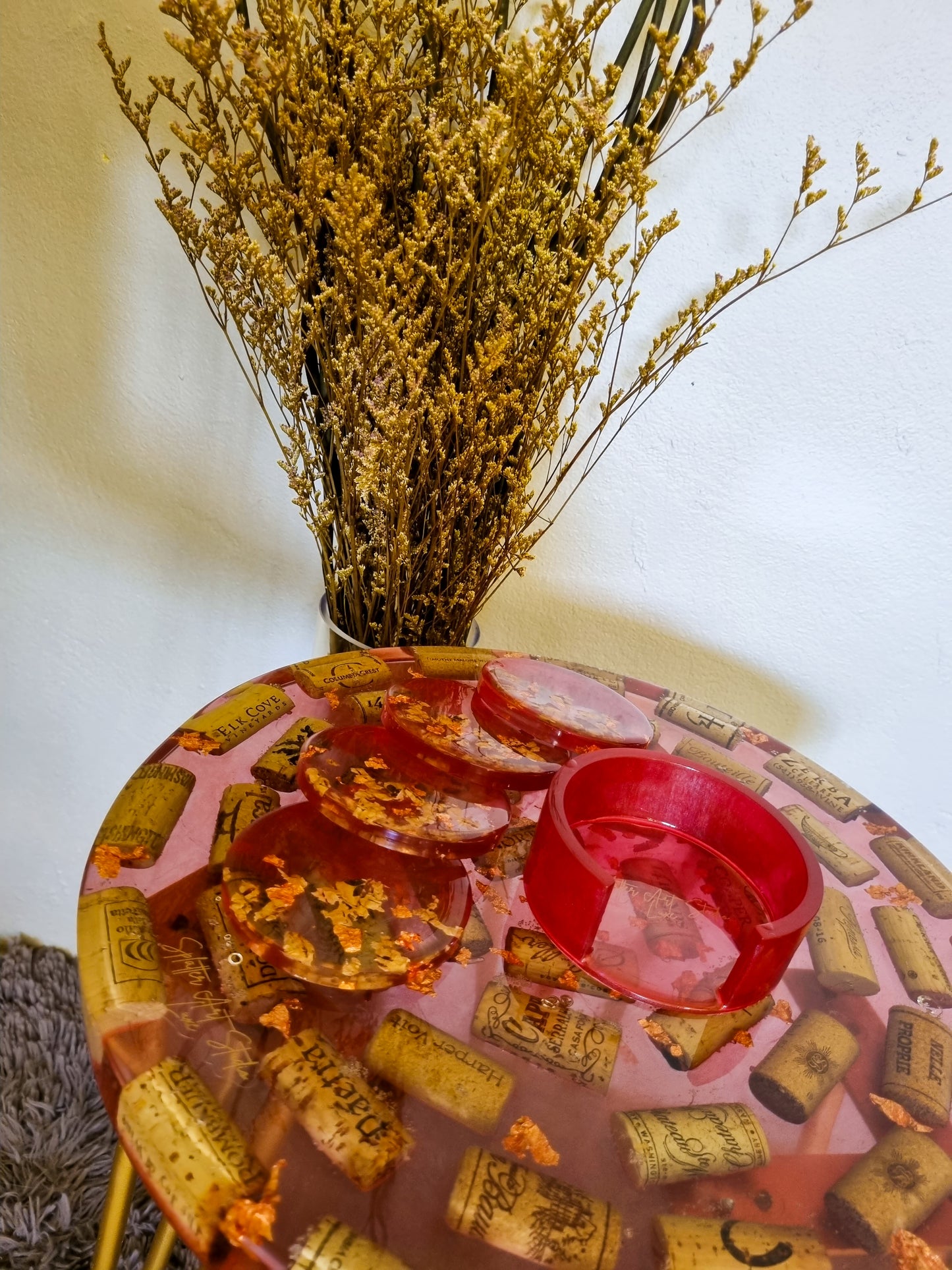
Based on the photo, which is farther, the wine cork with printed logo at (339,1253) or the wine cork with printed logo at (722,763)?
the wine cork with printed logo at (722,763)

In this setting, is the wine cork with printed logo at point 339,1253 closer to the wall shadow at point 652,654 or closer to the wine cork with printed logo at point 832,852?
the wine cork with printed logo at point 832,852

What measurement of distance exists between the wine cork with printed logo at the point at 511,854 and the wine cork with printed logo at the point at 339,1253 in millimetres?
225

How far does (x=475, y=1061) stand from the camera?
1.42 feet

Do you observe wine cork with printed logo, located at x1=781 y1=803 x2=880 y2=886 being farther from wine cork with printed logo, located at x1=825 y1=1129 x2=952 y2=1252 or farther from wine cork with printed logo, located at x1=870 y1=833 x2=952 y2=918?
wine cork with printed logo, located at x1=825 y1=1129 x2=952 y2=1252

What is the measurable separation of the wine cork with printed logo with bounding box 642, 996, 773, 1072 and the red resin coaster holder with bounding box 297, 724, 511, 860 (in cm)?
15

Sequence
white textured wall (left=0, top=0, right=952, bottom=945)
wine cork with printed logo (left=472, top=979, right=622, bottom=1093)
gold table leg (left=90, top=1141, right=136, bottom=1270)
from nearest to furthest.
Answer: wine cork with printed logo (left=472, top=979, right=622, bottom=1093) < gold table leg (left=90, top=1141, right=136, bottom=1270) < white textured wall (left=0, top=0, right=952, bottom=945)

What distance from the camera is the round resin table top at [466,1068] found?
366mm

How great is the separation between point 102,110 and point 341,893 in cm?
84

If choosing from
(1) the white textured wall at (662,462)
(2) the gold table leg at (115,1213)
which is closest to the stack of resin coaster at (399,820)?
(2) the gold table leg at (115,1213)

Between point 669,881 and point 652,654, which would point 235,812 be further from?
point 652,654

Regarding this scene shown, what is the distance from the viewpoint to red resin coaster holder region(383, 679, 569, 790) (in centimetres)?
61

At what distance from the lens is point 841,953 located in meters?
0.54

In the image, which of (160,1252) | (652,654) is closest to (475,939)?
(160,1252)

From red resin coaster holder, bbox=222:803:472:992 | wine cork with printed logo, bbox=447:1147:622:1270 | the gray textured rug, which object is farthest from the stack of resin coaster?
the gray textured rug
